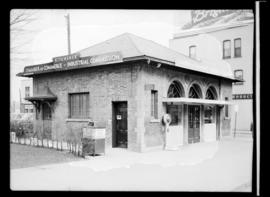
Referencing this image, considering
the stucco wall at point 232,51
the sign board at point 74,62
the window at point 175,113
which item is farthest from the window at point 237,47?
the sign board at point 74,62

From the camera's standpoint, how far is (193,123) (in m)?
17.2

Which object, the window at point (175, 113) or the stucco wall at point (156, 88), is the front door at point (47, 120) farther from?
the window at point (175, 113)

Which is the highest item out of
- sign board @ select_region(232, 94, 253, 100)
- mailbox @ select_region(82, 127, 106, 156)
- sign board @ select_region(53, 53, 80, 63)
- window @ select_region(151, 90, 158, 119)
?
sign board @ select_region(53, 53, 80, 63)

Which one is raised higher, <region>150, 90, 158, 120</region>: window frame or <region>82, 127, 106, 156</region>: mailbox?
<region>150, 90, 158, 120</region>: window frame

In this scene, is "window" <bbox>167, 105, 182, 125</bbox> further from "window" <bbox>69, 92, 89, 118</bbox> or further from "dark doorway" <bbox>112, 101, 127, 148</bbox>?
"window" <bbox>69, 92, 89, 118</bbox>

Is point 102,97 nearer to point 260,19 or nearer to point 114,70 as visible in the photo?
point 114,70

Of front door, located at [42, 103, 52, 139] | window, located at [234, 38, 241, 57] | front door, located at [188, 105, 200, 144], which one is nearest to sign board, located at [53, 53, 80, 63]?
front door, located at [42, 103, 52, 139]

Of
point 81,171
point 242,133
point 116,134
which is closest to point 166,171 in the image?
point 81,171

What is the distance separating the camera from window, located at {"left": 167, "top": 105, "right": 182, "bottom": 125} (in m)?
15.5

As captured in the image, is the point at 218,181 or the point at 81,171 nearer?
the point at 218,181

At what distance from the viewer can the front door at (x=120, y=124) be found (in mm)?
14055

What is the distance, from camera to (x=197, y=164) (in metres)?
11.0

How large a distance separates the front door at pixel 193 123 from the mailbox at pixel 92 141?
20.9ft

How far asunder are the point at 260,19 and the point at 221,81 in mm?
14455
